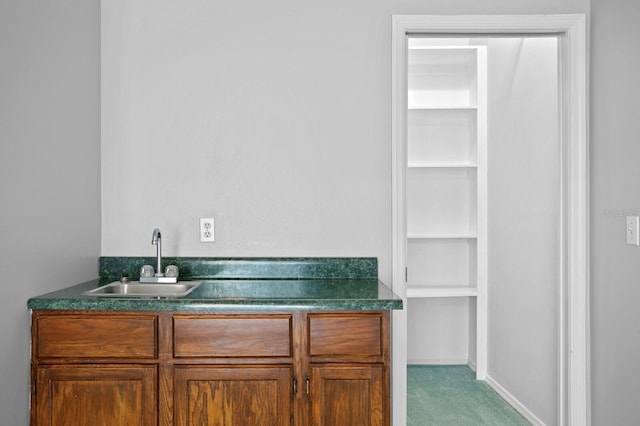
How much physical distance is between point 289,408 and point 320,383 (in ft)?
0.47

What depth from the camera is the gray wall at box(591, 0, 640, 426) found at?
1996 millimetres

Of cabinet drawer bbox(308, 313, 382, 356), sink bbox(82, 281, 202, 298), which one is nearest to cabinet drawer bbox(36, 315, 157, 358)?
sink bbox(82, 281, 202, 298)

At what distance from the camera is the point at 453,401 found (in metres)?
3.23

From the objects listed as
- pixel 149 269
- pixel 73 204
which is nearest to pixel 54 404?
pixel 149 269

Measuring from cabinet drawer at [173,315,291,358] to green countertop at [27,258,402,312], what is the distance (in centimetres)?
5

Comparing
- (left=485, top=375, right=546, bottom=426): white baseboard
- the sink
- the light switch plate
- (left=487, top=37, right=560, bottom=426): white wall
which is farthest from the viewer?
(left=485, top=375, right=546, bottom=426): white baseboard

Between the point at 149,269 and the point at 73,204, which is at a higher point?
the point at 73,204

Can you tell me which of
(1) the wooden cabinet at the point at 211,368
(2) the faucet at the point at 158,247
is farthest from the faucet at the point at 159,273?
(1) the wooden cabinet at the point at 211,368

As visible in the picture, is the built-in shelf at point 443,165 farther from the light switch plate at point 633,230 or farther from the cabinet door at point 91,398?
the cabinet door at point 91,398

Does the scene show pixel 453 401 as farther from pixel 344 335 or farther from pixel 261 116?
pixel 261 116

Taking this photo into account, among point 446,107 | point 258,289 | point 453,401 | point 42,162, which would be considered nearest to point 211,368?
point 258,289

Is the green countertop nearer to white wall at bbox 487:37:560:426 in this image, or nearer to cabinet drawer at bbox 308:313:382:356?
cabinet drawer at bbox 308:313:382:356

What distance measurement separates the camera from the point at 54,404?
182 cm

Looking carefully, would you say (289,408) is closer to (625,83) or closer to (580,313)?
(580,313)
